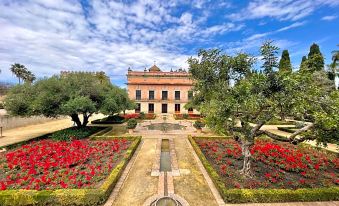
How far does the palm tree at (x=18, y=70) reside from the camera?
50.6 metres

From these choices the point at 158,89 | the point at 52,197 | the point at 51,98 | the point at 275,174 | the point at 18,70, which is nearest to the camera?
the point at 52,197

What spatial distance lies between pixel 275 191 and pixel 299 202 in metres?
0.88

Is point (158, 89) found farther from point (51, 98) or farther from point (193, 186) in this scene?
point (193, 186)

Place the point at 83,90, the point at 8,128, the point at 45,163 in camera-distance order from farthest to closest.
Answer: the point at 8,128 → the point at 83,90 → the point at 45,163

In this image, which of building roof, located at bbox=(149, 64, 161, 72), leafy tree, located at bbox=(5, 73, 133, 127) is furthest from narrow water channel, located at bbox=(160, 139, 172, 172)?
building roof, located at bbox=(149, 64, 161, 72)

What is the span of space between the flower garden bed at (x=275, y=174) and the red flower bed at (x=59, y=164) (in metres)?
5.02

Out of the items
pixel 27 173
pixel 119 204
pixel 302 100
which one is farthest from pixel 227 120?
pixel 27 173

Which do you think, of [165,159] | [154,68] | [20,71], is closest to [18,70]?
[20,71]

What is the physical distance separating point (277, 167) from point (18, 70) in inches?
2646

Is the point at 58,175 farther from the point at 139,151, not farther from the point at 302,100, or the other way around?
the point at 302,100

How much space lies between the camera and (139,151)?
11.1 m

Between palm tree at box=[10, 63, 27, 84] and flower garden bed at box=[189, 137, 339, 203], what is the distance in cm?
6272

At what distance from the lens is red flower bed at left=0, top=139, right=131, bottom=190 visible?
6.71m

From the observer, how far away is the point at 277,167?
8.48 metres
